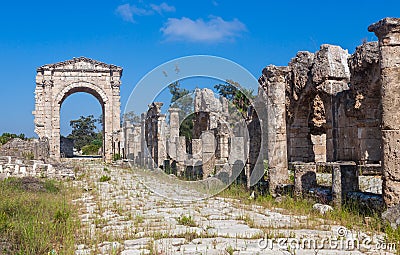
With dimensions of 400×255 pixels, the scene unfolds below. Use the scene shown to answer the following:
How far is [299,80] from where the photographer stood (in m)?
16.4

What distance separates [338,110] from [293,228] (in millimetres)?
8841

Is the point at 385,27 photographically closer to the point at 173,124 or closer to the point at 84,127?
the point at 173,124

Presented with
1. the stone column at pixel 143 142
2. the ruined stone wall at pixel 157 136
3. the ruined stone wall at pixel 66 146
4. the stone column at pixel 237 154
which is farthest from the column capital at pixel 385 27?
the ruined stone wall at pixel 66 146

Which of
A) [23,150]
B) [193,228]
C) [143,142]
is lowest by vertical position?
[193,228]

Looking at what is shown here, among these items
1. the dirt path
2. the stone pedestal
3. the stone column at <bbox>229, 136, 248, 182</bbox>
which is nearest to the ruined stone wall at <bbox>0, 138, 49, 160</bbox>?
the stone column at <bbox>229, 136, 248, 182</bbox>

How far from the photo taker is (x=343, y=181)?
8.47m

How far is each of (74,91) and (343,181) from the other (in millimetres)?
31390

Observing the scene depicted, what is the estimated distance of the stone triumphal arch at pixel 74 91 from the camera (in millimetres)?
34844

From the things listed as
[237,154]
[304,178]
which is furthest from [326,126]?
[304,178]

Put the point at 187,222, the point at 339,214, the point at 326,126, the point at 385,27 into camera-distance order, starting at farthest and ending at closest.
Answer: the point at 326,126
the point at 339,214
the point at 187,222
the point at 385,27

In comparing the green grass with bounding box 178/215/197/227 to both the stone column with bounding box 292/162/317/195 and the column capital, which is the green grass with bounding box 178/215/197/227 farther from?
the column capital

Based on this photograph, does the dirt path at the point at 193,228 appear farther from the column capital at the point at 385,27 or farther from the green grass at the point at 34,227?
the column capital at the point at 385,27

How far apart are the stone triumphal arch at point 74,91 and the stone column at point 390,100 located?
2922 cm

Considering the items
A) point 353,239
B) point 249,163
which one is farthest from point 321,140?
point 353,239
